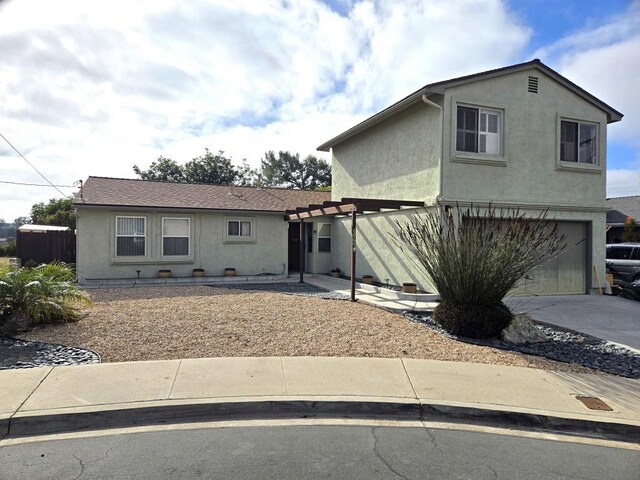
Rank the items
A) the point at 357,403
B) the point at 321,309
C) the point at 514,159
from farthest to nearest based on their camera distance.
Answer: the point at 514,159
the point at 321,309
the point at 357,403

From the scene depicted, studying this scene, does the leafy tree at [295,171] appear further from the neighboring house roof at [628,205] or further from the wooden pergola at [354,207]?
the wooden pergola at [354,207]

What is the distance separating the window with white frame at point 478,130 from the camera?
39.9 ft

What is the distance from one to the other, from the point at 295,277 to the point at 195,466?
45.0 feet

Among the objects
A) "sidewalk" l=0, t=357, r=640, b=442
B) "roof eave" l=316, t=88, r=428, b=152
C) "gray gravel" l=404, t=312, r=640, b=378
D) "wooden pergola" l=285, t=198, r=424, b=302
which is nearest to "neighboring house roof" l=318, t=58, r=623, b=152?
"roof eave" l=316, t=88, r=428, b=152

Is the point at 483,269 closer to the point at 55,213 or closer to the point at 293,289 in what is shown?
the point at 293,289

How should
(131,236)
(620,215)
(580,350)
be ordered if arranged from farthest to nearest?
1. (620,215)
2. (131,236)
3. (580,350)

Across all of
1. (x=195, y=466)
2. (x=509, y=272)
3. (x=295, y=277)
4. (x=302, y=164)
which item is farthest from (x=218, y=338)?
(x=302, y=164)

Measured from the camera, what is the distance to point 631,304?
1176cm

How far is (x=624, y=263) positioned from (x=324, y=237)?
10.8m

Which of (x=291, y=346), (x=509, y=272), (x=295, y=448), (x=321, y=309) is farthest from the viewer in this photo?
(x=321, y=309)

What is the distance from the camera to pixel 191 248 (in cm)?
1603

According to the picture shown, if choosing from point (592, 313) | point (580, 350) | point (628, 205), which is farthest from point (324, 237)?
point (628, 205)

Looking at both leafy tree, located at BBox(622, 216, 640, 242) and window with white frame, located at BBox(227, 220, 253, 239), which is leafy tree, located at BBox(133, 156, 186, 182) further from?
leafy tree, located at BBox(622, 216, 640, 242)

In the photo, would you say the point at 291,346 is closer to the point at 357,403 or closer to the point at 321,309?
the point at 357,403
